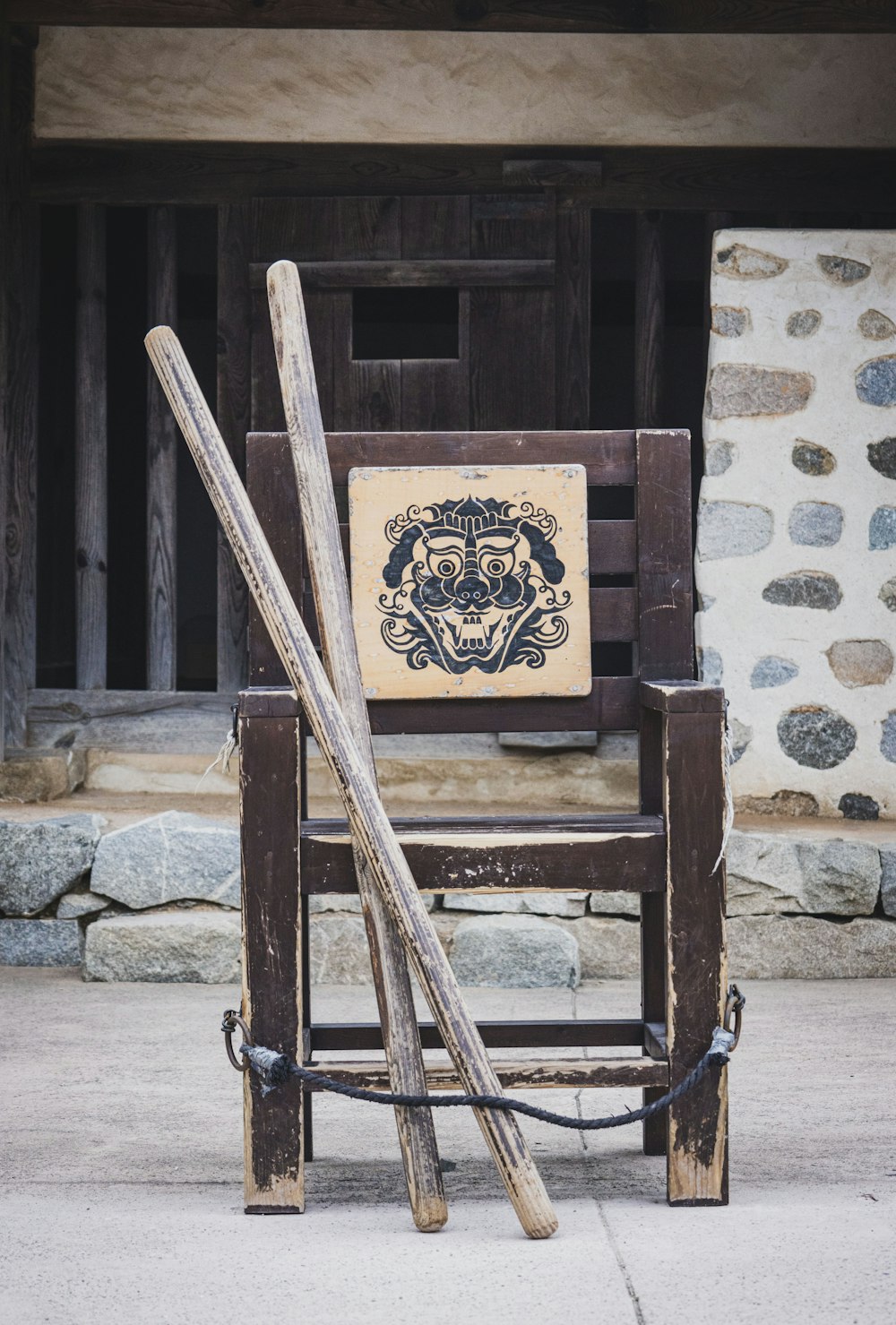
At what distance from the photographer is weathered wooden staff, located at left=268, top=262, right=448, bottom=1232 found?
2279mm

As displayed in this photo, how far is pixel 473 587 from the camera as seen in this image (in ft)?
8.46

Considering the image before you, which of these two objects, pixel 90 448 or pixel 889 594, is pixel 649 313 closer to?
pixel 889 594

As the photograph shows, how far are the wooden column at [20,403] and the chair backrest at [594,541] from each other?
2.55 m

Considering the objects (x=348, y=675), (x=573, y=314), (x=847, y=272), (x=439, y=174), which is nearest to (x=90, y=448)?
(x=439, y=174)

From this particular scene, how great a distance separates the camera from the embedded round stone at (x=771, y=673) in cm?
461

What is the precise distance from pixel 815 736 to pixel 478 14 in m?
2.62

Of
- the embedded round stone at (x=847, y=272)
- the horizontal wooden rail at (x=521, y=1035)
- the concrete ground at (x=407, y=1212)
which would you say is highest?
the embedded round stone at (x=847, y=272)

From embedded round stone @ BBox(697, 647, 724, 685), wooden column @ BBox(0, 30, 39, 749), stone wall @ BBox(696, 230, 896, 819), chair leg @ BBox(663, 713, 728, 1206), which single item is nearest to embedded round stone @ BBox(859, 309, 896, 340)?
stone wall @ BBox(696, 230, 896, 819)

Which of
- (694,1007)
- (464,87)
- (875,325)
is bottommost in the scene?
(694,1007)

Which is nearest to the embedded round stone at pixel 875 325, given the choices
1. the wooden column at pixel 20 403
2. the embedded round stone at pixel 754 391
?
the embedded round stone at pixel 754 391

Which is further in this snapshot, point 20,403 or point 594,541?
point 20,403

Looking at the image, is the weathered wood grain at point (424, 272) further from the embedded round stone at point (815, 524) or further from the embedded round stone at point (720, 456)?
the embedded round stone at point (815, 524)

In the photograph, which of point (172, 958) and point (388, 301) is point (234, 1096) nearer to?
point (172, 958)

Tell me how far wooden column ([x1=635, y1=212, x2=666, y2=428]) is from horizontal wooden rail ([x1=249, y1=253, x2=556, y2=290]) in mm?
349
